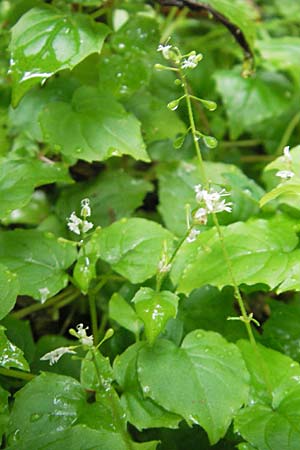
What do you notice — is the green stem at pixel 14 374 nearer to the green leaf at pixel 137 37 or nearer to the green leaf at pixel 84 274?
the green leaf at pixel 84 274

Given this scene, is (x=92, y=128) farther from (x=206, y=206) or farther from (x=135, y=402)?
(x=135, y=402)

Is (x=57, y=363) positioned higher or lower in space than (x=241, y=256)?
lower

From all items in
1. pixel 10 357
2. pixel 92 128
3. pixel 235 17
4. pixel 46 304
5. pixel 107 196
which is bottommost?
pixel 46 304

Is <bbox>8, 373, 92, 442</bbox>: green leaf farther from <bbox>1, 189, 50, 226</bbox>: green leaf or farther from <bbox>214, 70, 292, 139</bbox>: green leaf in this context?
<bbox>214, 70, 292, 139</bbox>: green leaf

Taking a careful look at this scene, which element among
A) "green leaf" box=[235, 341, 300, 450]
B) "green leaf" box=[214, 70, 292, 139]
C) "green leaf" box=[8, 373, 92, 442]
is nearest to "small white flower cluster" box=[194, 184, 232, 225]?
"green leaf" box=[235, 341, 300, 450]

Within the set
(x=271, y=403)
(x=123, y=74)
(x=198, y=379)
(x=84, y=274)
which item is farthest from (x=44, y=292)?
(x=123, y=74)

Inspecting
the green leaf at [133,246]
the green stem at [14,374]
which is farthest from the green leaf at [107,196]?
the green stem at [14,374]
